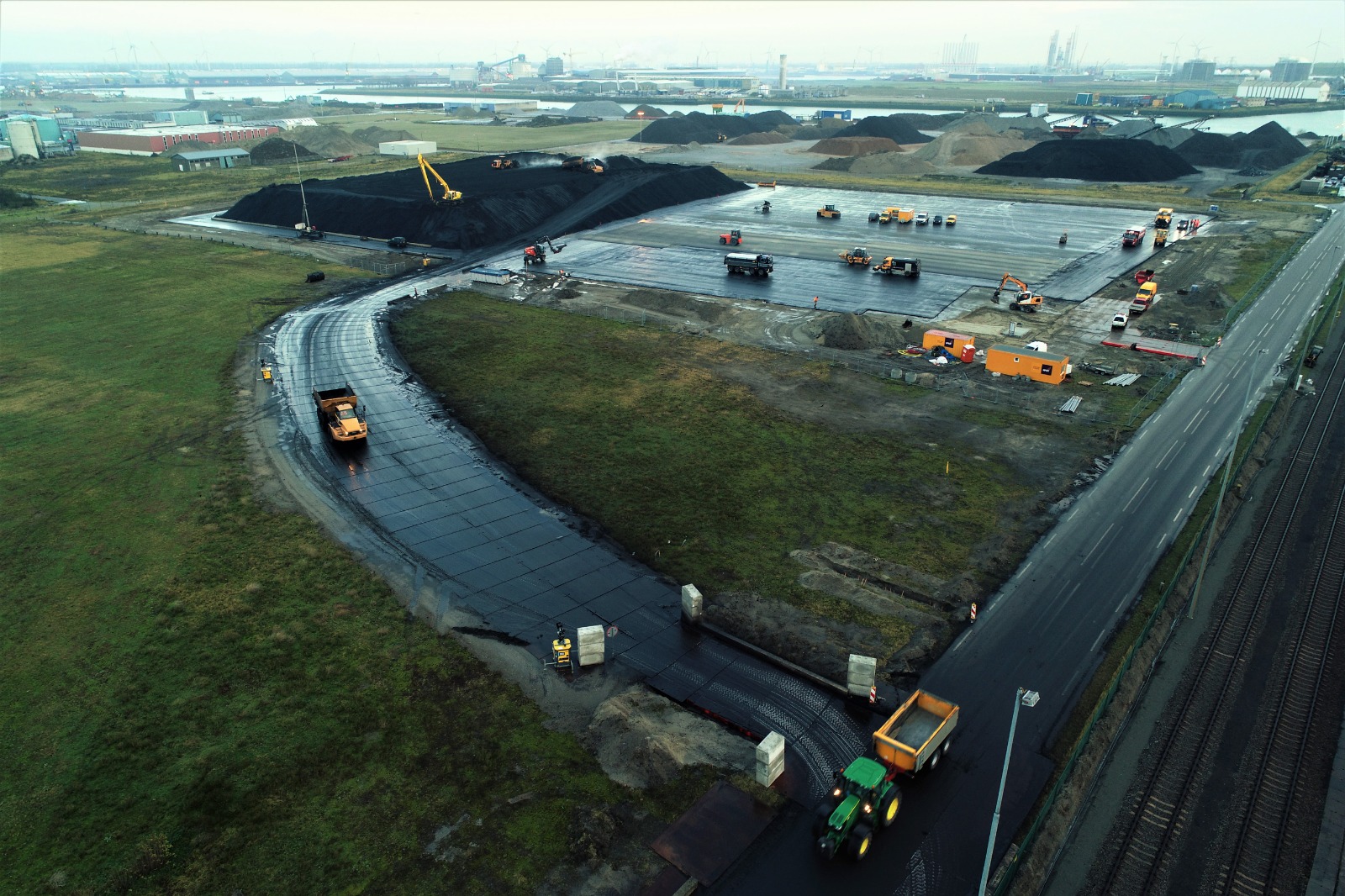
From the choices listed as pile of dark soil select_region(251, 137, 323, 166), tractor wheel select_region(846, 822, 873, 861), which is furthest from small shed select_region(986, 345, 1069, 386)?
pile of dark soil select_region(251, 137, 323, 166)

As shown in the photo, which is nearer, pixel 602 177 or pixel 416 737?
pixel 416 737

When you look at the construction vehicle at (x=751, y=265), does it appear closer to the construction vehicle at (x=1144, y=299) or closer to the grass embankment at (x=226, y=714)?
the construction vehicle at (x=1144, y=299)

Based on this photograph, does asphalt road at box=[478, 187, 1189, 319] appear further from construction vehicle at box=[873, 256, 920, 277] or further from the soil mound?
the soil mound

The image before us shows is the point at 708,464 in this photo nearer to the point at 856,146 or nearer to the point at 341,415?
the point at 341,415

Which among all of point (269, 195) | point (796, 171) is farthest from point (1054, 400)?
point (796, 171)

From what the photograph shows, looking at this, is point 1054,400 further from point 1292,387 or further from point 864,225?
point 864,225

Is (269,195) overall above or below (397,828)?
above

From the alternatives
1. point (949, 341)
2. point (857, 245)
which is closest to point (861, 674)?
point (949, 341)

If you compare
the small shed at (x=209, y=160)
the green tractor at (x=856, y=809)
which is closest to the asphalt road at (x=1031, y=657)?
the green tractor at (x=856, y=809)
